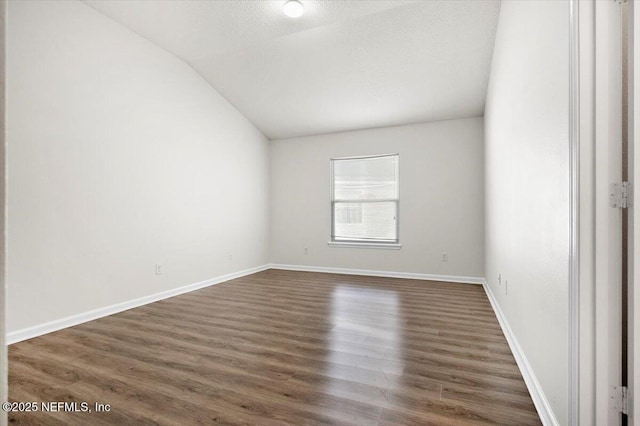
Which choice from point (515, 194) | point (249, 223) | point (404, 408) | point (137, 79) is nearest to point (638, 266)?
point (404, 408)

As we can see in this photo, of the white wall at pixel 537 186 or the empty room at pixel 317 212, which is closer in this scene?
the empty room at pixel 317 212

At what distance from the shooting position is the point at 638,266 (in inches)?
43.1

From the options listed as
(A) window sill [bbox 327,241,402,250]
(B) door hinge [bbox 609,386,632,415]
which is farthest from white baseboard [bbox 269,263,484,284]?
(B) door hinge [bbox 609,386,632,415]

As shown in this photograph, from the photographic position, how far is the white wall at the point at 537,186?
4.45ft

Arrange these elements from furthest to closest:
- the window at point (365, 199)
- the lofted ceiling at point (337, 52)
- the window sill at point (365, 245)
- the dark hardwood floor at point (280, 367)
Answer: the window at point (365, 199) < the window sill at point (365, 245) < the lofted ceiling at point (337, 52) < the dark hardwood floor at point (280, 367)

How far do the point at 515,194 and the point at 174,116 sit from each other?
3.91 m

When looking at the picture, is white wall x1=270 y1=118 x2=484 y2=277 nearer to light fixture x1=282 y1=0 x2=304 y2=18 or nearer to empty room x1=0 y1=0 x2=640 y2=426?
empty room x1=0 y1=0 x2=640 y2=426

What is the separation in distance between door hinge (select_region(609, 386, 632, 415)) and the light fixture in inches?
138

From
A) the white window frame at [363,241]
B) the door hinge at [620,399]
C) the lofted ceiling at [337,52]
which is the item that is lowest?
the door hinge at [620,399]

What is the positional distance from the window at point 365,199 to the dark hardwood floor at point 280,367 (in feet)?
6.93

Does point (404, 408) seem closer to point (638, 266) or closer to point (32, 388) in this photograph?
point (638, 266)

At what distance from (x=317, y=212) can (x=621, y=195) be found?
4.91m

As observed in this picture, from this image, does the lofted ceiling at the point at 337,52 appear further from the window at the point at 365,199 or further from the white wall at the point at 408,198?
the window at the point at 365,199

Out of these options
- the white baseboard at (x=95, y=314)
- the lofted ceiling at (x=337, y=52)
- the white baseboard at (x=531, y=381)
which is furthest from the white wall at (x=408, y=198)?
the white baseboard at (x=531, y=381)
